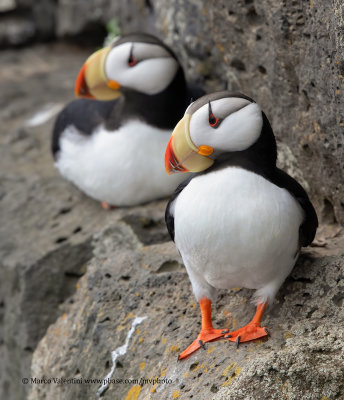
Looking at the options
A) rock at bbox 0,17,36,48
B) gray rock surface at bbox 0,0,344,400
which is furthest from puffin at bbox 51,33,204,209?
rock at bbox 0,17,36,48

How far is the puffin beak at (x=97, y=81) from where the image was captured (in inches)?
172

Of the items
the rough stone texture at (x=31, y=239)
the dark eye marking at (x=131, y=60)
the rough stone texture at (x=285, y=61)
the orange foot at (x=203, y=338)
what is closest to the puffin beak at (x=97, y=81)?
the dark eye marking at (x=131, y=60)

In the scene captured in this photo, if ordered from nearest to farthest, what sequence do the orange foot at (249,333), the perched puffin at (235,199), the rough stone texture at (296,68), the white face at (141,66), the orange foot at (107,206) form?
1. the perched puffin at (235,199)
2. the orange foot at (249,333)
3. the rough stone texture at (296,68)
4. the white face at (141,66)
5. the orange foot at (107,206)

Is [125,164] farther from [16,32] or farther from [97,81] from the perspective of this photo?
[16,32]

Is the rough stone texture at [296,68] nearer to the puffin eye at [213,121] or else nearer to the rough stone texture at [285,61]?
the rough stone texture at [285,61]

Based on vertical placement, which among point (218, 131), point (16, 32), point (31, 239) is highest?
point (218, 131)

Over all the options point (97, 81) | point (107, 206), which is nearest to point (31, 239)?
point (107, 206)

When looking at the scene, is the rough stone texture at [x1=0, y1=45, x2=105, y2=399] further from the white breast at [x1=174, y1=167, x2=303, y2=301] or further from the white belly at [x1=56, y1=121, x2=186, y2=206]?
the white breast at [x1=174, y1=167, x2=303, y2=301]

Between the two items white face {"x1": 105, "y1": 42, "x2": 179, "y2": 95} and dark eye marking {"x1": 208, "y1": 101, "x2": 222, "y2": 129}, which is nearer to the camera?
dark eye marking {"x1": 208, "y1": 101, "x2": 222, "y2": 129}

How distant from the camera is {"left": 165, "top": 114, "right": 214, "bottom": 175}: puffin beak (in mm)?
2975

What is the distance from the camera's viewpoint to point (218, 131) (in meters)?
2.95

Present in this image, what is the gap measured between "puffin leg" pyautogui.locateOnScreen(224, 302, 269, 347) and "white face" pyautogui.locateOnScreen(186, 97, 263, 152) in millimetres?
674

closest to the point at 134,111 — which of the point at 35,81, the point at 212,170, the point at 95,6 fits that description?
the point at 212,170

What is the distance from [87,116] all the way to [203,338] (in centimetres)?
204
